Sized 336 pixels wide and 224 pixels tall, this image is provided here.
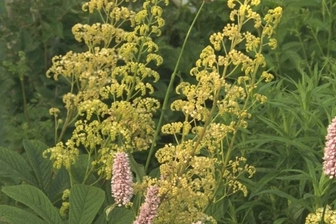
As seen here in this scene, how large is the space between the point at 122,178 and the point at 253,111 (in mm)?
956

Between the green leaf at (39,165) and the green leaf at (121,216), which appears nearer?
the green leaf at (121,216)

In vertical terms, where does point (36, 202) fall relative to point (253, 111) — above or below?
below

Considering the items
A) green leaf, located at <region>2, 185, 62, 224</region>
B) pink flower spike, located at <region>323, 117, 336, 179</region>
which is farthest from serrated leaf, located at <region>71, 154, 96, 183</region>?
pink flower spike, located at <region>323, 117, 336, 179</region>

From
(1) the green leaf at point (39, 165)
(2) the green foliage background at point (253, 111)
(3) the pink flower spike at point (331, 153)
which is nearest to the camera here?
(3) the pink flower spike at point (331, 153)

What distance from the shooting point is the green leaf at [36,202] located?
2.71 meters

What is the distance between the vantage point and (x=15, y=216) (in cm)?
269

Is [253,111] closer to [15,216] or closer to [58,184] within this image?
[58,184]

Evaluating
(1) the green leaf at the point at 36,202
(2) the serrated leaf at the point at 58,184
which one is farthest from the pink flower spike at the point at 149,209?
(2) the serrated leaf at the point at 58,184

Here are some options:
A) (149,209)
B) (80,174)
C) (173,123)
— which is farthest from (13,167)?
(149,209)

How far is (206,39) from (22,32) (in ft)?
3.29

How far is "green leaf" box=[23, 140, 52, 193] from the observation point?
122 inches

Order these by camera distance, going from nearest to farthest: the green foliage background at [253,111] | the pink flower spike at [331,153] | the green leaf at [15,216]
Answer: the pink flower spike at [331,153]
the green leaf at [15,216]
the green foliage background at [253,111]

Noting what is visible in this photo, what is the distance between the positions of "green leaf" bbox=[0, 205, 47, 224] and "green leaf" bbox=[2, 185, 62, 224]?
25 millimetres

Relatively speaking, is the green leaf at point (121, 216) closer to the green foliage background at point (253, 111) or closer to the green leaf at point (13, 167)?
the green foliage background at point (253, 111)
